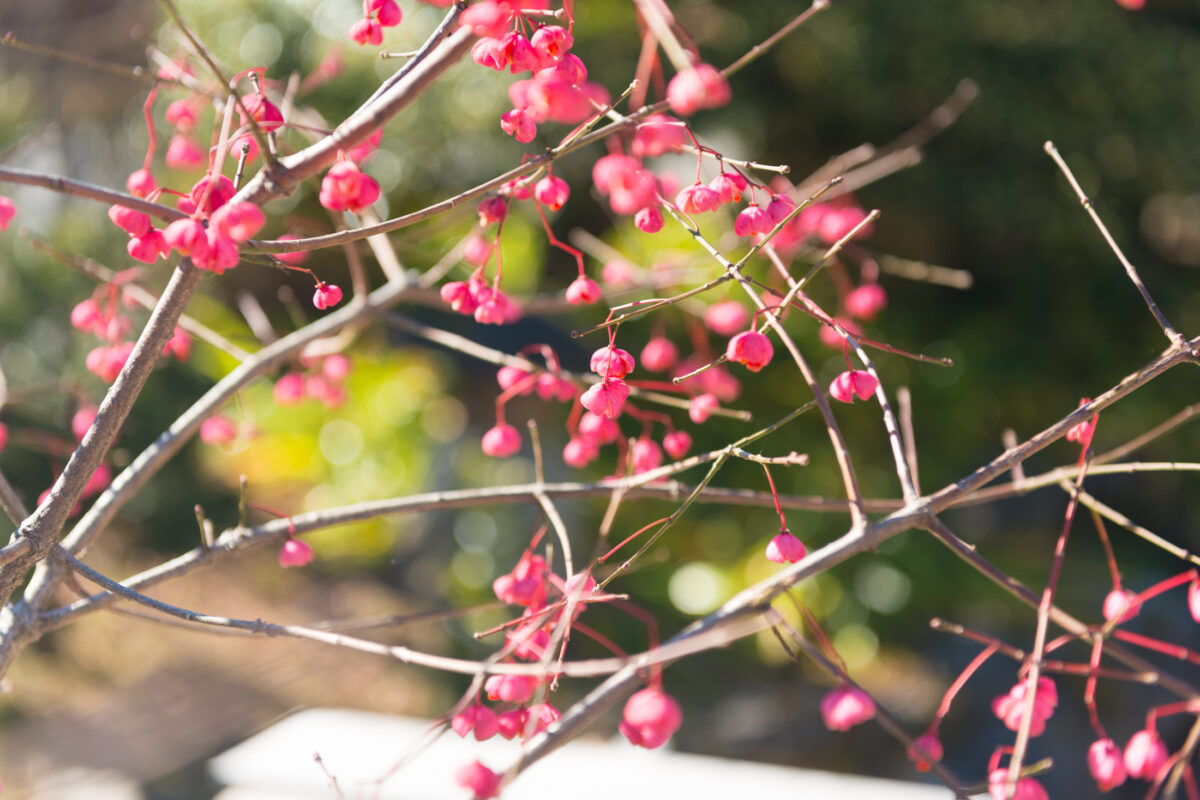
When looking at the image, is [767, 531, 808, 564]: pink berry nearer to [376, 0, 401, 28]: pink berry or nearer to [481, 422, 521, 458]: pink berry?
[481, 422, 521, 458]: pink berry

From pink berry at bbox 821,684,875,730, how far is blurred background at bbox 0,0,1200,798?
169 cm

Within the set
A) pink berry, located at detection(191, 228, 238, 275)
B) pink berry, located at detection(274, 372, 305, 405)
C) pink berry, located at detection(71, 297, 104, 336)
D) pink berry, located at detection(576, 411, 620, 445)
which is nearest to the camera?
pink berry, located at detection(191, 228, 238, 275)

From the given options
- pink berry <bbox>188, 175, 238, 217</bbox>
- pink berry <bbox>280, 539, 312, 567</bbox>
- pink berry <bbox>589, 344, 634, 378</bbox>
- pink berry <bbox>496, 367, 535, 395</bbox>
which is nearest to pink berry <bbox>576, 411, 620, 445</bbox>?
pink berry <bbox>496, 367, 535, 395</bbox>

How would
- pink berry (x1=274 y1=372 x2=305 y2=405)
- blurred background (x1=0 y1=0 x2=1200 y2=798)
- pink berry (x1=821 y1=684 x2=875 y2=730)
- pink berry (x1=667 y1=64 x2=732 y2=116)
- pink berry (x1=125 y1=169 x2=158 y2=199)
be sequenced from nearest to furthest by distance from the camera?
pink berry (x1=667 y1=64 x2=732 y2=116)
pink berry (x1=821 y1=684 x2=875 y2=730)
pink berry (x1=125 y1=169 x2=158 y2=199)
pink berry (x1=274 y1=372 x2=305 y2=405)
blurred background (x1=0 y1=0 x2=1200 y2=798)

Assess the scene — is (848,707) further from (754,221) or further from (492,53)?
(492,53)

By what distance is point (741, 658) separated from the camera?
8.87 feet

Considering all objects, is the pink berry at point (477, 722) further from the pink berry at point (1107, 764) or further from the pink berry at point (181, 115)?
the pink berry at point (181, 115)

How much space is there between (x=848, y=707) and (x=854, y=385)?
23 centimetres

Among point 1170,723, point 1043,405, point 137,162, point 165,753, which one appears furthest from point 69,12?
point 1170,723

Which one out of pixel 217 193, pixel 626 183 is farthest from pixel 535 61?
pixel 217 193

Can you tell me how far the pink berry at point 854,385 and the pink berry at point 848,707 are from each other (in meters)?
0.21

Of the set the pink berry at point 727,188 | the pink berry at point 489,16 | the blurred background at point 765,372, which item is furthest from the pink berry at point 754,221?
the blurred background at point 765,372

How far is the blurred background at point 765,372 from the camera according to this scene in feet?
8.15

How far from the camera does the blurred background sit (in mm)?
2484
